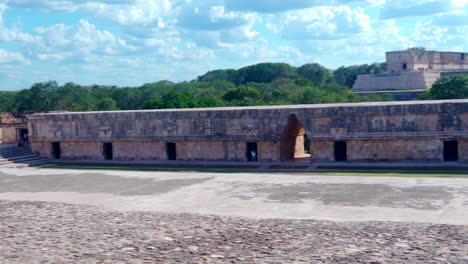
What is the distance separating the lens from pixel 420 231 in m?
8.19

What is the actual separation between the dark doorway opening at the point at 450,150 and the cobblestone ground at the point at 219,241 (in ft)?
27.1

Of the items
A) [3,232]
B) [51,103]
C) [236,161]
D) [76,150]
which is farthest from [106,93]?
[3,232]

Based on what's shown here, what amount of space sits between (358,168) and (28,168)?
13.2 m

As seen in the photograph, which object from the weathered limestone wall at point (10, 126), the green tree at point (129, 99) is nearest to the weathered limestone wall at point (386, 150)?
the weathered limestone wall at point (10, 126)

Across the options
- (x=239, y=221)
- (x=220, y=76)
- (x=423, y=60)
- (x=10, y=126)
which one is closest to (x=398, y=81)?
(x=423, y=60)

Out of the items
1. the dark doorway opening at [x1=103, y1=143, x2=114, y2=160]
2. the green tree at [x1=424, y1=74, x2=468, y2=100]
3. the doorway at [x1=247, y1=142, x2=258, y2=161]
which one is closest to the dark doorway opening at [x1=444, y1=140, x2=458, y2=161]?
the doorway at [x1=247, y1=142, x2=258, y2=161]

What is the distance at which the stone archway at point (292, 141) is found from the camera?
701 inches

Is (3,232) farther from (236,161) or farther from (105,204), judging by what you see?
(236,161)

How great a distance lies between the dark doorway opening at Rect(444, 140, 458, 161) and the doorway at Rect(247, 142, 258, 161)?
262 inches

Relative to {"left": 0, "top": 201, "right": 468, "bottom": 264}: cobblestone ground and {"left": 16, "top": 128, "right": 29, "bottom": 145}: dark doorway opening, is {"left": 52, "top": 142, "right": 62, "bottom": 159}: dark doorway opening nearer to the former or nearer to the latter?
{"left": 16, "top": 128, "right": 29, "bottom": 145}: dark doorway opening

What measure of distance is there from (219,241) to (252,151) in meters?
10.4

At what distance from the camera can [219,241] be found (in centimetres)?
805

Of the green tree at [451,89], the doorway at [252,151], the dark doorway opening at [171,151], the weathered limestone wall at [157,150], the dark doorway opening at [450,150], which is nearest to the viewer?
the dark doorway opening at [450,150]

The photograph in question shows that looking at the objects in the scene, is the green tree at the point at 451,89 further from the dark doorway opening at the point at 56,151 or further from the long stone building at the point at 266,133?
the dark doorway opening at the point at 56,151
